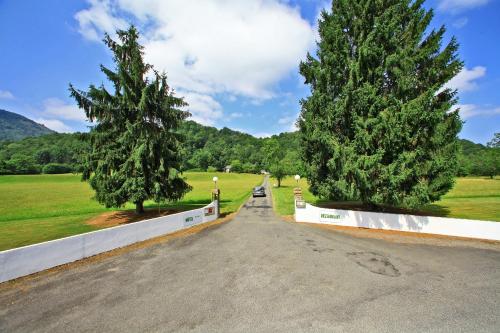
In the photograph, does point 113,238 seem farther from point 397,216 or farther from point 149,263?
point 397,216

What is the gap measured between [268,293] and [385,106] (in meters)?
14.5

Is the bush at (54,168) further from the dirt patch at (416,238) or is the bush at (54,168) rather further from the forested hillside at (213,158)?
the dirt patch at (416,238)

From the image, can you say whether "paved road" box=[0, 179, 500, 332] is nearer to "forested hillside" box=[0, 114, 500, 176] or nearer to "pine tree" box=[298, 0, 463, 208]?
"pine tree" box=[298, 0, 463, 208]

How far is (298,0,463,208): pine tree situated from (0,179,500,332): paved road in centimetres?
549

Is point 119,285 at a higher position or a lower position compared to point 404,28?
lower

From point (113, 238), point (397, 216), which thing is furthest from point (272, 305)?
point (397, 216)

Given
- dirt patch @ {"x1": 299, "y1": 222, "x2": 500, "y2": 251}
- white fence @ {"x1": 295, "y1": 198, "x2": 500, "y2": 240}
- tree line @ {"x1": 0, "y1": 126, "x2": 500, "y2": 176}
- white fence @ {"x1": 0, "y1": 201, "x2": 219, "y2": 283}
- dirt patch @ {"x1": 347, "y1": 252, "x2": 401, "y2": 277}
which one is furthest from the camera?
tree line @ {"x1": 0, "y1": 126, "x2": 500, "y2": 176}

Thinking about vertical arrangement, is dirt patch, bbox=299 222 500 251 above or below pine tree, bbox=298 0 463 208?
below

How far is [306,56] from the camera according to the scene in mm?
19781

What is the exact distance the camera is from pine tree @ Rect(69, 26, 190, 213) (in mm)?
17203

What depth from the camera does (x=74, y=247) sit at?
31.7ft

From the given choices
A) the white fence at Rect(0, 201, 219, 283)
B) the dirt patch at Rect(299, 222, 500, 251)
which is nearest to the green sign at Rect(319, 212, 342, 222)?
the dirt patch at Rect(299, 222, 500, 251)

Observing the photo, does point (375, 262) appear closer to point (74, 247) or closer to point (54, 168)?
point (74, 247)

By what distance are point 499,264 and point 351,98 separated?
11.7 m
